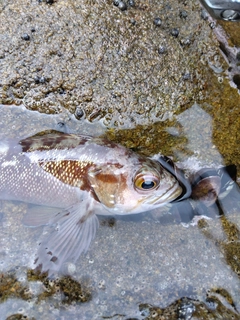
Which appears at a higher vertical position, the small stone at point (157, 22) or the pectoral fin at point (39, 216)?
the small stone at point (157, 22)

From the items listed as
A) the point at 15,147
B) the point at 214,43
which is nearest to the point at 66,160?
the point at 15,147

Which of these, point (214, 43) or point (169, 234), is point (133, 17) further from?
point (169, 234)

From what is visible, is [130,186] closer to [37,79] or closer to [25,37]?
[37,79]

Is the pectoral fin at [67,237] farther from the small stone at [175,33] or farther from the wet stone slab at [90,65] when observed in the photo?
the small stone at [175,33]

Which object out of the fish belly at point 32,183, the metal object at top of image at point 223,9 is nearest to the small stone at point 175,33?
the metal object at top of image at point 223,9

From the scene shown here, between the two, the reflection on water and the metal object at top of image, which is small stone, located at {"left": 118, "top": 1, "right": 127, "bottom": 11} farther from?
the reflection on water

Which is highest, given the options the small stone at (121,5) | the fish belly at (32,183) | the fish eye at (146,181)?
the small stone at (121,5)
